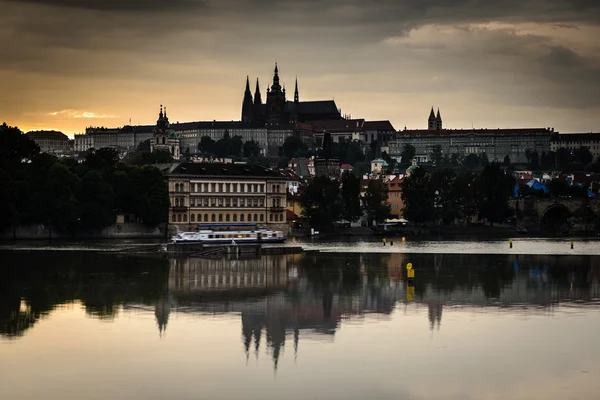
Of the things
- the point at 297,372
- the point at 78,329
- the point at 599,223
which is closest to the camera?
the point at 297,372

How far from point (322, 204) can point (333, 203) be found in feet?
3.45

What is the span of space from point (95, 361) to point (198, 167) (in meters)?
80.3

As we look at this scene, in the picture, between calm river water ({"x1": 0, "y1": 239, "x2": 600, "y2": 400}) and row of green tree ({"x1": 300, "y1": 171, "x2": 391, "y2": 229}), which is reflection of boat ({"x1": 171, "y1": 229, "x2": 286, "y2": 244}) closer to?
row of green tree ({"x1": 300, "y1": 171, "x2": 391, "y2": 229})

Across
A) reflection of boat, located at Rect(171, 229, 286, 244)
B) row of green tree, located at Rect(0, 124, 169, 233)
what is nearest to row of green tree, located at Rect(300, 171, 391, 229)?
row of green tree, located at Rect(0, 124, 169, 233)

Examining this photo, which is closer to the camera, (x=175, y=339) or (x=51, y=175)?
(x=175, y=339)

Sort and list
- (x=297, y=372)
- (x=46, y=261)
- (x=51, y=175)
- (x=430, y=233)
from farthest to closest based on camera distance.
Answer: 1. (x=430, y=233)
2. (x=51, y=175)
3. (x=46, y=261)
4. (x=297, y=372)

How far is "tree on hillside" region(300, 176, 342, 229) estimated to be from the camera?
110 metres

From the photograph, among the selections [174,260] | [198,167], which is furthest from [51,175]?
[174,260]

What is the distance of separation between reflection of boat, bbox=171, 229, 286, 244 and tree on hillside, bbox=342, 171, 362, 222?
20462mm

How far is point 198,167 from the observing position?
10906 centimetres

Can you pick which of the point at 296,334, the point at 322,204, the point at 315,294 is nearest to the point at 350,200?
the point at 322,204

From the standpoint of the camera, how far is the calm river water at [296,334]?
86.8 feet

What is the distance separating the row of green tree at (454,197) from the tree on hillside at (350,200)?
9.69 m

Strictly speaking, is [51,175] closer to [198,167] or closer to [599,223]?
A: [198,167]
